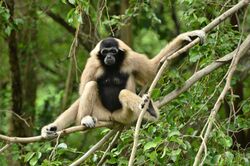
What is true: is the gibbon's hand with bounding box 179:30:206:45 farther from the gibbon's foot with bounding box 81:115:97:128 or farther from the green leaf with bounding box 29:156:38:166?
the green leaf with bounding box 29:156:38:166

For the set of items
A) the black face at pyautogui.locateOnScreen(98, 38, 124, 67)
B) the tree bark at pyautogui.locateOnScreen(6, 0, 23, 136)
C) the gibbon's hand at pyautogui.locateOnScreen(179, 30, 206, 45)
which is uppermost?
the gibbon's hand at pyautogui.locateOnScreen(179, 30, 206, 45)

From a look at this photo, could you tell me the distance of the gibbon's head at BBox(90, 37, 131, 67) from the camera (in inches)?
310

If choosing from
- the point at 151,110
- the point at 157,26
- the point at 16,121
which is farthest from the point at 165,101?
the point at 157,26

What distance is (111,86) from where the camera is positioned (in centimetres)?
806

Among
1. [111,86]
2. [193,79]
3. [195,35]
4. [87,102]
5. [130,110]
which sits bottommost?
[130,110]

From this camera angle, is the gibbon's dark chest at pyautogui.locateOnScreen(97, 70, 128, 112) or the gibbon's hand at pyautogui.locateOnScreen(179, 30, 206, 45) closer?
the gibbon's hand at pyautogui.locateOnScreen(179, 30, 206, 45)

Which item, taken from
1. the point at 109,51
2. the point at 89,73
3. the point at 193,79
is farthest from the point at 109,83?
the point at 193,79

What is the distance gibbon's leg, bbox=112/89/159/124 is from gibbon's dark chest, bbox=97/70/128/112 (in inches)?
9.7

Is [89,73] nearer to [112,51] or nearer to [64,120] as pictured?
[112,51]

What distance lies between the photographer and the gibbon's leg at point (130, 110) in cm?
713

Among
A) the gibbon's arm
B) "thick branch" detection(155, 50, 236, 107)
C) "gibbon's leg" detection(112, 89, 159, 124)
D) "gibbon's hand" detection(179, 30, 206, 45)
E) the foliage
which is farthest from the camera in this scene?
the gibbon's arm

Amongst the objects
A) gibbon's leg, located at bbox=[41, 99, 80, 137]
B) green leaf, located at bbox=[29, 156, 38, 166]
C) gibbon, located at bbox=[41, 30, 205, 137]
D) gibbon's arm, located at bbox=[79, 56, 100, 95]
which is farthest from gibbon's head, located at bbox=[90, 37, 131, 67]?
green leaf, located at bbox=[29, 156, 38, 166]

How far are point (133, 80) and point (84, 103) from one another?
758mm

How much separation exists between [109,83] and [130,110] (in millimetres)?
747
